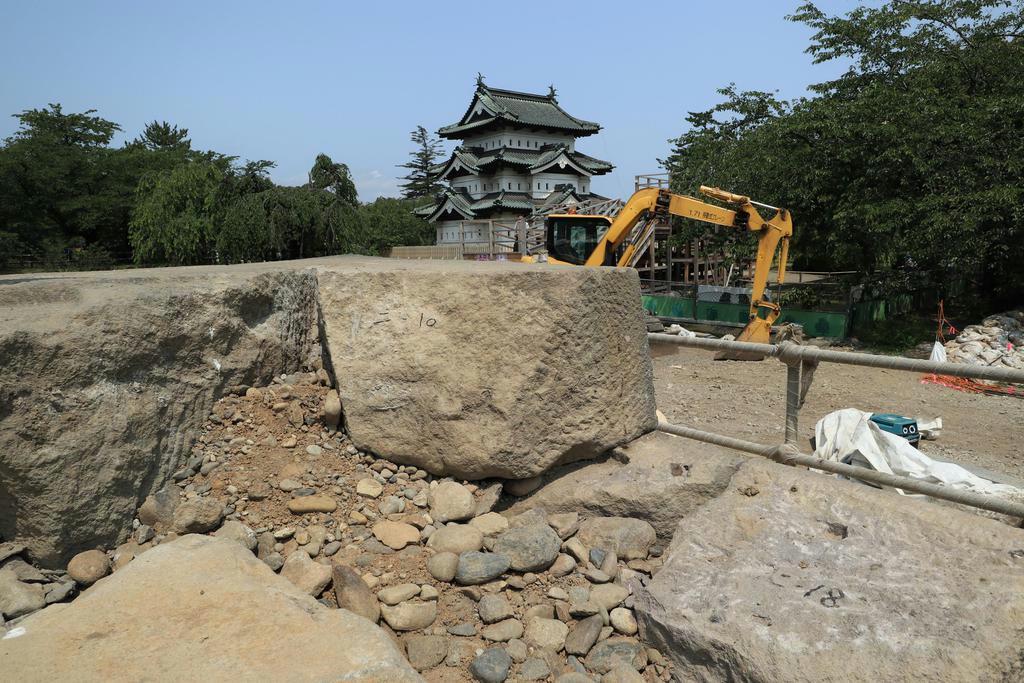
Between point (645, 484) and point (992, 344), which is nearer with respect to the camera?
point (645, 484)

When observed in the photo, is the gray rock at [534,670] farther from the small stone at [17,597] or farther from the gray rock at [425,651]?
the small stone at [17,597]

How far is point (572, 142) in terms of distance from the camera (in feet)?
107

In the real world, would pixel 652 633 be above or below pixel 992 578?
below

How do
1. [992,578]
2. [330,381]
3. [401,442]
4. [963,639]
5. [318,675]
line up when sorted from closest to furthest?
[318,675] < [963,639] < [992,578] < [401,442] < [330,381]

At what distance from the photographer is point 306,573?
2.57 meters

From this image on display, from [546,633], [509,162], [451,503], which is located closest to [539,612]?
[546,633]

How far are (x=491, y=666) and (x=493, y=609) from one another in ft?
0.83

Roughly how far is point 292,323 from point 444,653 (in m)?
1.92

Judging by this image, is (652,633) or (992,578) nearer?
(992,578)

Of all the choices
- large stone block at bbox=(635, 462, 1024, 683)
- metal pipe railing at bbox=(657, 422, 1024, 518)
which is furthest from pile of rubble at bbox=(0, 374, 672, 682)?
metal pipe railing at bbox=(657, 422, 1024, 518)

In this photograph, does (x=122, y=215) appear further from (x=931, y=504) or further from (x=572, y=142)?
(x=931, y=504)

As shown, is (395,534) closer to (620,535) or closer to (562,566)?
(562,566)

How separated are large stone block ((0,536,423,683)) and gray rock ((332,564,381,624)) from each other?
9.7 inches

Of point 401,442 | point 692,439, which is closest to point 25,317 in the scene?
point 401,442
